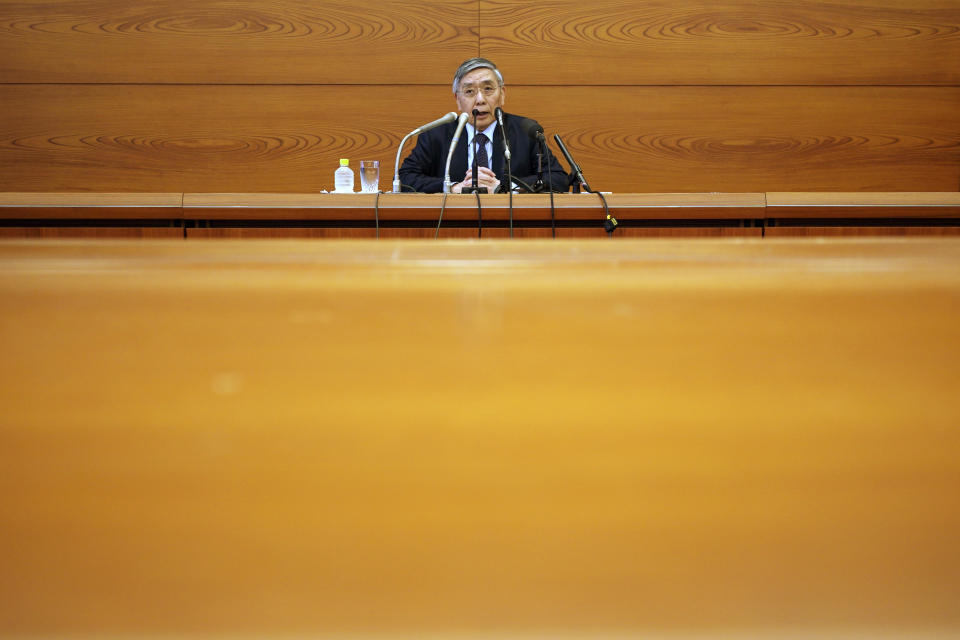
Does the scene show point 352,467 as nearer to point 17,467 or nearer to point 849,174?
point 17,467

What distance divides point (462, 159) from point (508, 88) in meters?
0.74

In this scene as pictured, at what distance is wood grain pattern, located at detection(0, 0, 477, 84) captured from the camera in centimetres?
300

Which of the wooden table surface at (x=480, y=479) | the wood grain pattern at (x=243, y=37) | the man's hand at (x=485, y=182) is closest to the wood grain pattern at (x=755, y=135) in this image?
the wood grain pattern at (x=243, y=37)

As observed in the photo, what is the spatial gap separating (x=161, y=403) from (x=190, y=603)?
2 centimetres

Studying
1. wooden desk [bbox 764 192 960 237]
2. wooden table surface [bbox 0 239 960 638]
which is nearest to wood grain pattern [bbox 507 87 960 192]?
wooden desk [bbox 764 192 960 237]

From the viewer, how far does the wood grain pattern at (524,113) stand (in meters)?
3.07

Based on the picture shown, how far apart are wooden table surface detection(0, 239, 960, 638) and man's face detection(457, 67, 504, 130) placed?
249 cm

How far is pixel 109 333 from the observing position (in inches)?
3.3

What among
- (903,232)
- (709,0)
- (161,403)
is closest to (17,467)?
(161,403)

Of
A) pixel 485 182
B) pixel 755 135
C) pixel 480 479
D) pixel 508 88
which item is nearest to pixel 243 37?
pixel 508 88

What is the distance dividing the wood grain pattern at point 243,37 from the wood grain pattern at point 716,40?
0.23 metres

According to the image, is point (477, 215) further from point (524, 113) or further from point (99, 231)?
point (524, 113)

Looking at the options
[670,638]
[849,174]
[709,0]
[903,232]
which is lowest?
[670,638]

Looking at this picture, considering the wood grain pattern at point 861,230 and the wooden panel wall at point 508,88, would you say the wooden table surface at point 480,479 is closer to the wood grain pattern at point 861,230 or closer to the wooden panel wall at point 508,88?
the wood grain pattern at point 861,230
